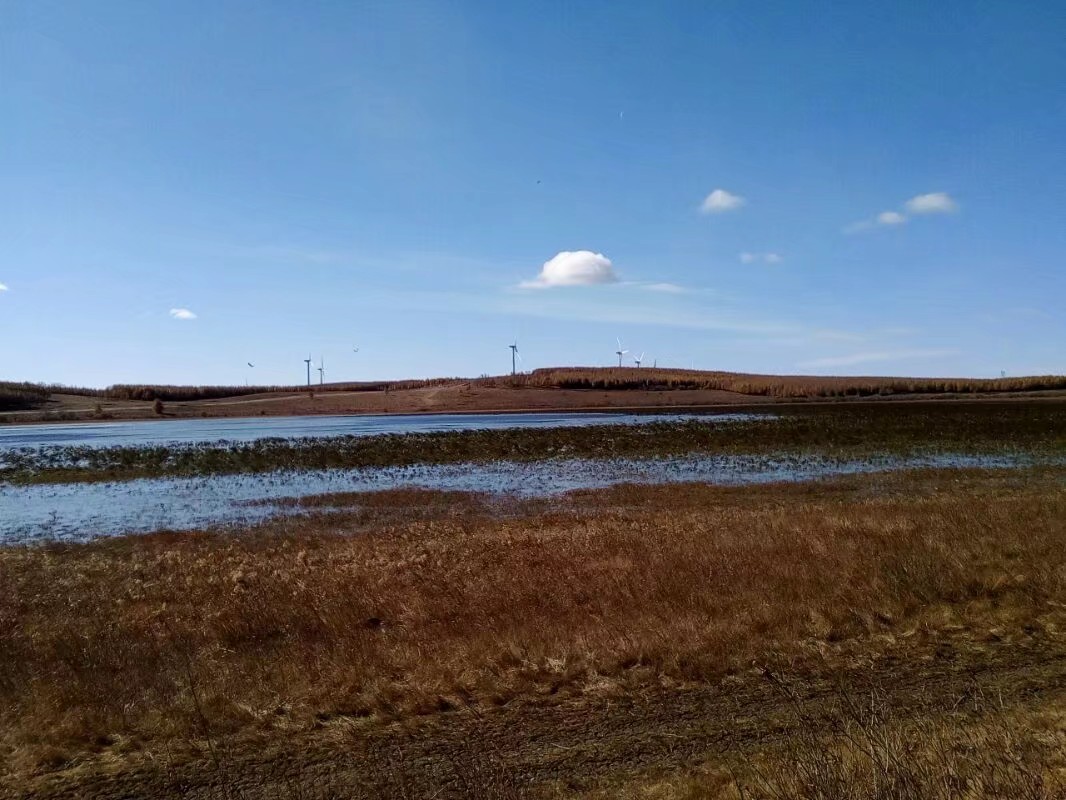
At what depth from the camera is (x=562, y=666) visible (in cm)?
761

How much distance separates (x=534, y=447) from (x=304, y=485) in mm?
15878

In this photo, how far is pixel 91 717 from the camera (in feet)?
22.6

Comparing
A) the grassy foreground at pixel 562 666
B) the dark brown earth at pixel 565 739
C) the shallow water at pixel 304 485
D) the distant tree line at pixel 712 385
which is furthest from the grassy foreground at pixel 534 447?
the distant tree line at pixel 712 385

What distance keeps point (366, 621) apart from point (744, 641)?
15.8 ft

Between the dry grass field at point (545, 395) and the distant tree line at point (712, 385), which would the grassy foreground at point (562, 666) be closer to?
the dry grass field at point (545, 395)

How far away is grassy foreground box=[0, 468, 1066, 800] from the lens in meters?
5.43

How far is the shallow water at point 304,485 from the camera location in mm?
20156

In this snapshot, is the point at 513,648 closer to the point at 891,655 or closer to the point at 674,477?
the point at 891,655

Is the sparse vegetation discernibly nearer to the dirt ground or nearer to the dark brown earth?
the dirt ground

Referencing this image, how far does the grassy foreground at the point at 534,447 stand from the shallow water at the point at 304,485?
8.99 feet

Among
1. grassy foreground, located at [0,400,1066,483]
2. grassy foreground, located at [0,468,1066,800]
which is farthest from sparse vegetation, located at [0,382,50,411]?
grassy foreground, located at [0,468,1066,800]

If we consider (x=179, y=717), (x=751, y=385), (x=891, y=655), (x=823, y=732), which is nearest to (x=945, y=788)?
(x=823, y=732)

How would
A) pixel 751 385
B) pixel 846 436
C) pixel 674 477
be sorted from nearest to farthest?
pixel 674 477, pixel 846 436, pixel 751 385

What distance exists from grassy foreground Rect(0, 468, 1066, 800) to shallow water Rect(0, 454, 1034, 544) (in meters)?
5.86
